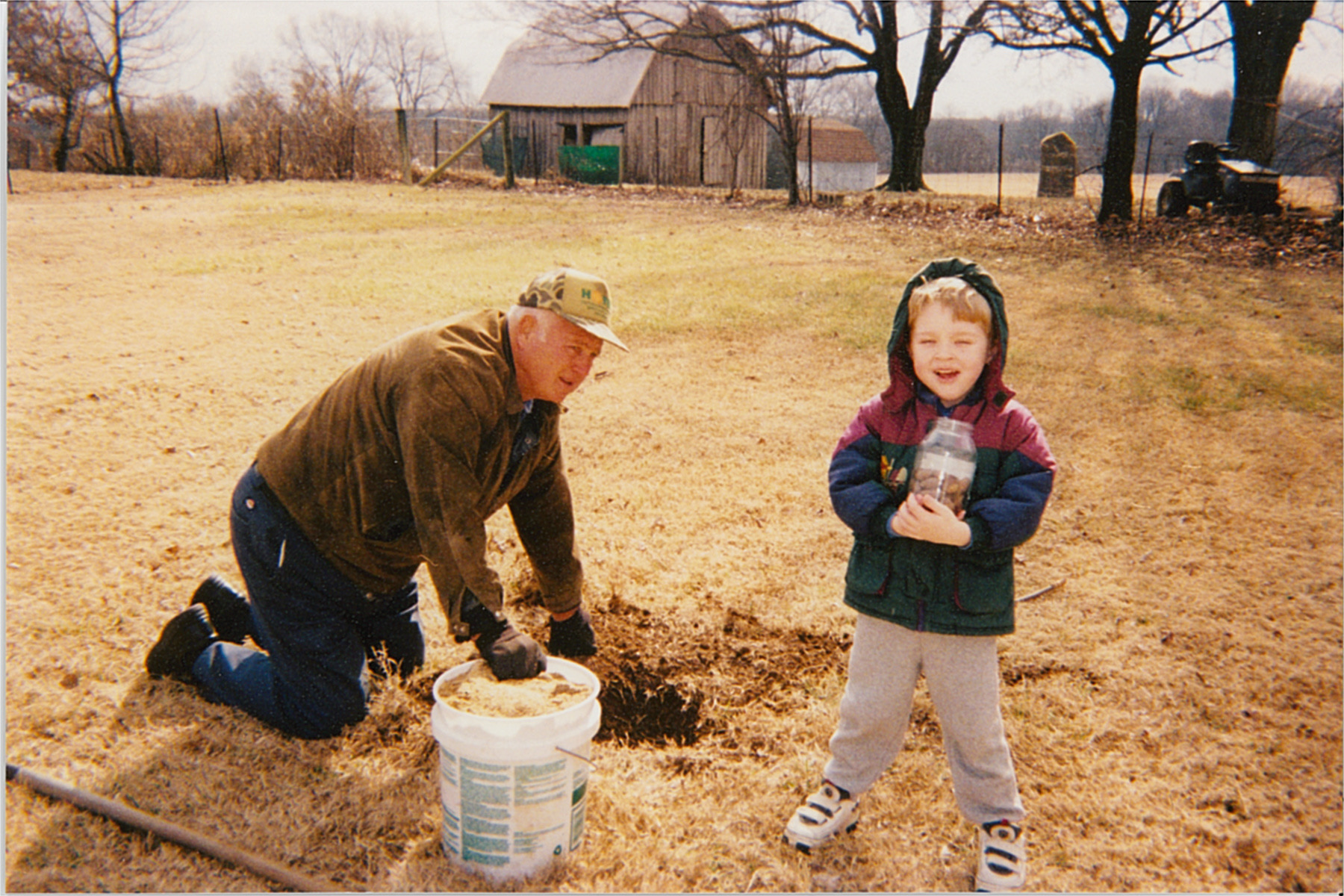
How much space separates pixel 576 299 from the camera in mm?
2668

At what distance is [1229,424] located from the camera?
6.28 m

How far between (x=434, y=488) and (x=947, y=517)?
1403 millimetres

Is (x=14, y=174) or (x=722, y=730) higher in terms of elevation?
(x=14, y=174)

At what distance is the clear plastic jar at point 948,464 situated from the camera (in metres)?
2.36

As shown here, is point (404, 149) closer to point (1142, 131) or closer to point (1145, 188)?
point (1145, 188)

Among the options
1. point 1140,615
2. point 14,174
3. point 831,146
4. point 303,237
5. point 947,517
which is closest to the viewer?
point 947,517

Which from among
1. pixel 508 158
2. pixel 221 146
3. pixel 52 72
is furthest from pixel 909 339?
pixel 52 72

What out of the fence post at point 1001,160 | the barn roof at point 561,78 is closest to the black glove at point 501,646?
the fence post at point 1001,160

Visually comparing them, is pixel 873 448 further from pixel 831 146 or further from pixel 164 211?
pixel 831 146

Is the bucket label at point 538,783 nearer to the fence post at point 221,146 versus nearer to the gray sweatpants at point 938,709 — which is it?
the gray sweatpants at point 938,709

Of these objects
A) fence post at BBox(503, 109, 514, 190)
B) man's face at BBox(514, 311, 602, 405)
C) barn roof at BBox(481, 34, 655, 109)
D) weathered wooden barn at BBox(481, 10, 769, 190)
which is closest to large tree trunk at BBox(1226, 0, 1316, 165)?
weathered wooden barn at BBox(481, 10, 769, 190)

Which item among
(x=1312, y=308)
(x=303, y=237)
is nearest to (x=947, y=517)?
(x=1312, y=308)

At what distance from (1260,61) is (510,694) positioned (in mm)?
17156

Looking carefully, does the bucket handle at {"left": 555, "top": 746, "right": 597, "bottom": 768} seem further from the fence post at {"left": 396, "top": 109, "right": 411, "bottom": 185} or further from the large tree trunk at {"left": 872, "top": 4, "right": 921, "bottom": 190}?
the large tree trunk at {"left": 872, "top": 4, "right": 921, "bottom": 190}
